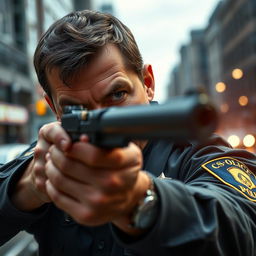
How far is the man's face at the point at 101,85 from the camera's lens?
1.82 metres

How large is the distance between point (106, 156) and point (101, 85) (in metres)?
0.68

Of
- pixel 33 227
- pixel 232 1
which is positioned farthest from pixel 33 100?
pixel 232 1

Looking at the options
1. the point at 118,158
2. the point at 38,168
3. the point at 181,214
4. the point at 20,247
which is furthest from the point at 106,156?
the point at 20,247

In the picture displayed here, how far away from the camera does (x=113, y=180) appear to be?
119 cm

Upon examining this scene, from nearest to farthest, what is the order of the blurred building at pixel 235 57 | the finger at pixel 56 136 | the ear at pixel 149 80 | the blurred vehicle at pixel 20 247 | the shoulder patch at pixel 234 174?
the finger at pixel 56 136, the shoulder patch at pixel 234 174, the ear at pixel 149 80, the blurred vehicle at pixel 20 247, the blurred building at pixel 235 57

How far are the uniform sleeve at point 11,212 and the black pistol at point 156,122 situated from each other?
0.77 metres

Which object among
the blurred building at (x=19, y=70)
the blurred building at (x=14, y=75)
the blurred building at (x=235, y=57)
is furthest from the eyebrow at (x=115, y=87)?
the blurred building at (x=235, y=57)

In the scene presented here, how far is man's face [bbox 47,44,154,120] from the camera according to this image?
182 centimetres

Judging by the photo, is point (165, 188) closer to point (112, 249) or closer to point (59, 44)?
point (112, 249)

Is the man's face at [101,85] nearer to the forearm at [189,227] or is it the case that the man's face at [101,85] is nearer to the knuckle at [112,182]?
the forearm at [189,227]

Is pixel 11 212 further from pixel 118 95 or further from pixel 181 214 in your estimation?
Answer: pixel 181 214

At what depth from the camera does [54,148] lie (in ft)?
4.43

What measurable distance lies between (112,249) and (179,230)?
54 cm

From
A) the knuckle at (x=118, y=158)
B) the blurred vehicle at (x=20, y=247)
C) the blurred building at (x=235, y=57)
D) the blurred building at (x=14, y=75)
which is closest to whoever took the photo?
the knuckle at (x=118, y=158)
